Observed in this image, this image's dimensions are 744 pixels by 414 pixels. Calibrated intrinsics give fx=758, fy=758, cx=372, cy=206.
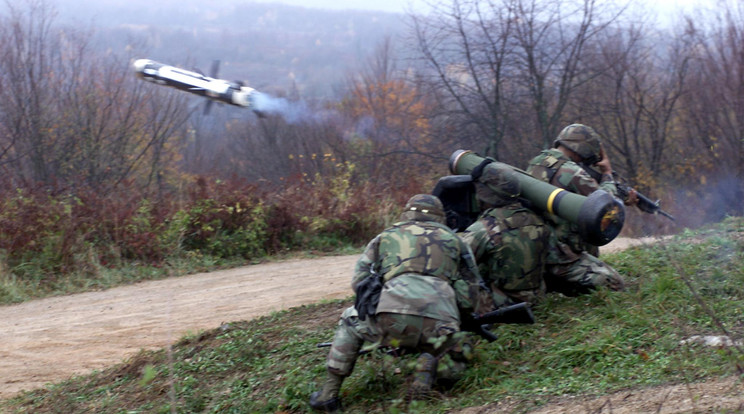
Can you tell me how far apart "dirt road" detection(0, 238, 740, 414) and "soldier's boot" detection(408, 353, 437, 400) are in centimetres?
309

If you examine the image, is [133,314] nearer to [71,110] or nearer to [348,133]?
[71,110]

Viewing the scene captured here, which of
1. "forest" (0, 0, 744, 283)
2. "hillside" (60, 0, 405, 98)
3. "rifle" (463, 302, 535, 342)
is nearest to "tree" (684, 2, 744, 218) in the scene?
"forest" (0, 0, 744, 283)

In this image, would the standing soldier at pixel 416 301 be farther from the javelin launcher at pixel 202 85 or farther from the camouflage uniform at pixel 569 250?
the javelin launcher at pixel 202 85

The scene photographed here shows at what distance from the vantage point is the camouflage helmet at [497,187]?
21.1 feet

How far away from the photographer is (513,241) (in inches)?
255

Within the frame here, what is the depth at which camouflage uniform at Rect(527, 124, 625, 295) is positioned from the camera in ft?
22.2

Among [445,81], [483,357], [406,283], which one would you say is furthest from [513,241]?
[445,81]

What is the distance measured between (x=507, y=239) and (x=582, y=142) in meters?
1.41

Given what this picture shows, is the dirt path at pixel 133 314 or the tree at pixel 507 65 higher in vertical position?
the tree at pixel 507 65

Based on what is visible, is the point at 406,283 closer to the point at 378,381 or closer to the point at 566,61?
the point at 378,381

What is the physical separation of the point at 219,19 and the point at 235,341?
9008 cm

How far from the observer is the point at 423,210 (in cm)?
563

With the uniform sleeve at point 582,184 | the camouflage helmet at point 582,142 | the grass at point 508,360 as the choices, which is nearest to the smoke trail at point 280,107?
the grass at point 508,360

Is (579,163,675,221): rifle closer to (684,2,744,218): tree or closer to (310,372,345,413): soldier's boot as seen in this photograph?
(310,372,345,413): soldier's boot
